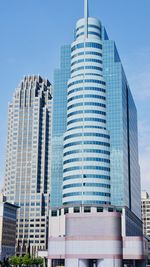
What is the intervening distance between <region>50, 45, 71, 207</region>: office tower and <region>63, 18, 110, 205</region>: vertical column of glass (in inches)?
297

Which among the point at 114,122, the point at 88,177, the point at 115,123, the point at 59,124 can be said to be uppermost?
the point at 59,124

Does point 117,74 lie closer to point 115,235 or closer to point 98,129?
point 98,129

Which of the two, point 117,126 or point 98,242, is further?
point 117,126

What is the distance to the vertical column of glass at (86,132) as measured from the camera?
6668 inches

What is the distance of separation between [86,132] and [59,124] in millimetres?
20819

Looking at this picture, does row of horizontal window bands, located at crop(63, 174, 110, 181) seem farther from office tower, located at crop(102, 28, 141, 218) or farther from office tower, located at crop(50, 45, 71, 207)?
office tower, located at crop(50, 45, 71, 207)

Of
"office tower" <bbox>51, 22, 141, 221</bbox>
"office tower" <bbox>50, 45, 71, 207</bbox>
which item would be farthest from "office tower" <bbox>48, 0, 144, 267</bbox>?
"office tower" <bbox>50, 45, 71, 207</bbox>

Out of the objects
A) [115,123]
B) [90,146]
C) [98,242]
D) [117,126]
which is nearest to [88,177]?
[90,146]

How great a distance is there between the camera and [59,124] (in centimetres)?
19100

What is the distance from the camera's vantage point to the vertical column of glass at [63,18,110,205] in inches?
6668

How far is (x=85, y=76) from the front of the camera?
7224 inches

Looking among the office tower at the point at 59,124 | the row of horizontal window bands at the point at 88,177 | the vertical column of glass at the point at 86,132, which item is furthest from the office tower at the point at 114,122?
the row of horizontal window bands at the point at 88,177

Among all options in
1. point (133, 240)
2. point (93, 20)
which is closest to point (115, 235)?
point (133, 240)

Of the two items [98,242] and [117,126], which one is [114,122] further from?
[98,242]
